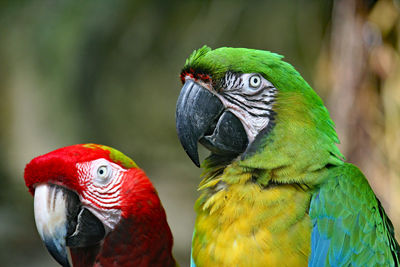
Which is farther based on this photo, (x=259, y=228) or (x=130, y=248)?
(x=130, y=248)

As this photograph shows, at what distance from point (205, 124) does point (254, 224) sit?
0.37m

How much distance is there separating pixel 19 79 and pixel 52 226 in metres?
3.91

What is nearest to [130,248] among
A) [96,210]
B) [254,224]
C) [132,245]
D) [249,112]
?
[132,245]

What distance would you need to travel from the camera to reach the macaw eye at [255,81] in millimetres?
1451

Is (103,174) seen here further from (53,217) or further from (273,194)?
(273,194)

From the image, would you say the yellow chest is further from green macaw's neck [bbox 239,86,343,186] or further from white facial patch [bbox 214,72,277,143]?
white facial patch [bbox 214,72,277,143]

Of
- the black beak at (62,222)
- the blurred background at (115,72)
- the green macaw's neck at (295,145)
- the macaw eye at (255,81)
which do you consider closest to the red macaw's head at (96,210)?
the black beak at (62,222)

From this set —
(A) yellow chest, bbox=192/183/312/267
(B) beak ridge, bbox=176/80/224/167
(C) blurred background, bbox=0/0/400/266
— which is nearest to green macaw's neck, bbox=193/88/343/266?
(A) yellow chest, bbox=192/183/312/267

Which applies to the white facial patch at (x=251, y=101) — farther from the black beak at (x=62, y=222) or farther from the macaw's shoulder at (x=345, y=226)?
the black beak at (x=62, y=222)

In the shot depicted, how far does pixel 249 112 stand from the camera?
A: 1.46 meters

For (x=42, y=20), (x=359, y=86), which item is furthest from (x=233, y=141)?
(x=42, y=20)

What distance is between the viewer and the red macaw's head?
4.98ft

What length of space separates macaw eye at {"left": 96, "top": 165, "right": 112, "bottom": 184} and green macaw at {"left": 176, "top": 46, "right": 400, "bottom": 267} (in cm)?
39

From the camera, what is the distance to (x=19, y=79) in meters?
4.94
